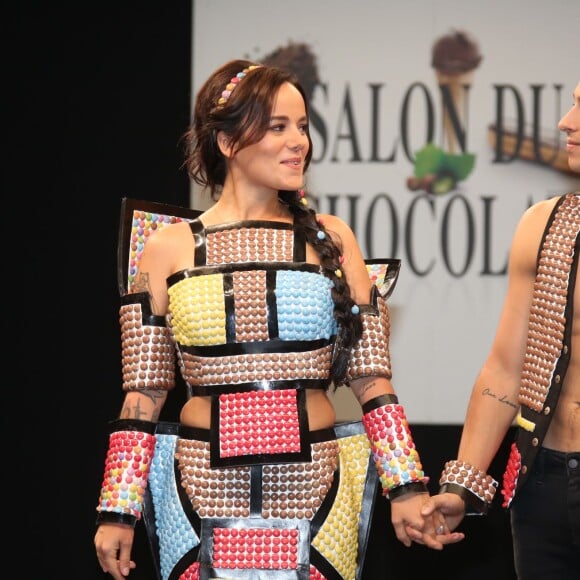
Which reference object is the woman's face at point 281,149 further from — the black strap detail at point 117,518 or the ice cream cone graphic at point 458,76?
the ice cream cone graphic at point 458,76

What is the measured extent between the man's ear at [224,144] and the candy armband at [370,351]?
0.49 meters

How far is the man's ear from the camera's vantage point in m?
2.96

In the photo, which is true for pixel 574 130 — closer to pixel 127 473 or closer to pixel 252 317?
pixel 252 317

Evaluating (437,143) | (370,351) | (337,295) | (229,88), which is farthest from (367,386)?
(437,143)

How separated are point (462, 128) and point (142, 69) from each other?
1.21 metres

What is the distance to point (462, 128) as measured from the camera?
447cm

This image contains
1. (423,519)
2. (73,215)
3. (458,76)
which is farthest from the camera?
(73,215)

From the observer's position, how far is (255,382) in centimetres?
281

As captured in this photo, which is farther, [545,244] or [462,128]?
[462,128]

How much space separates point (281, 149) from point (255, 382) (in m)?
0.56

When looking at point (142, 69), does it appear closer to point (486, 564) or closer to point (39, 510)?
point (39, 510)

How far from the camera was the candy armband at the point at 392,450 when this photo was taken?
9.18ft

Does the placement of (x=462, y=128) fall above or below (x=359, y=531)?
above

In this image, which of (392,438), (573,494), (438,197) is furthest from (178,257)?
(438,197)
